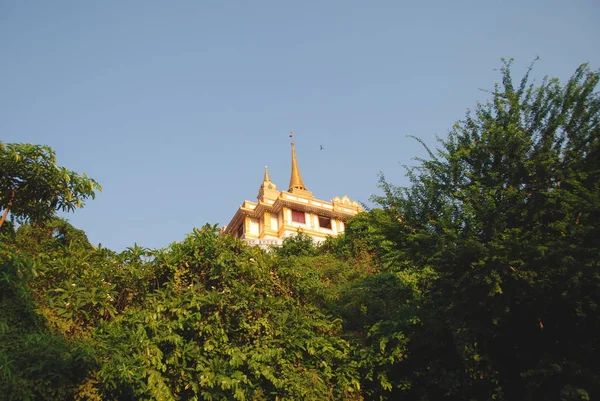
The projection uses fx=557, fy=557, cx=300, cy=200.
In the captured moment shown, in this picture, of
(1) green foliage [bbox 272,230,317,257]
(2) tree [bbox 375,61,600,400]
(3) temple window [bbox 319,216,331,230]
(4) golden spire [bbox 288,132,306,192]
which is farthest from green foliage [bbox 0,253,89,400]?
(4) golden spire [bbox 288,132,306,192]

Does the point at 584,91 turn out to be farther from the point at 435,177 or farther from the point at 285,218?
the point at 285,218

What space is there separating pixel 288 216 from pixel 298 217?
799 mm

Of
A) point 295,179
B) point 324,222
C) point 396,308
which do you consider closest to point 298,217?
point 324,222

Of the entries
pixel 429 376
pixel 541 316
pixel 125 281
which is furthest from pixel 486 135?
pixel 125 281

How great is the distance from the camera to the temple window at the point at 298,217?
3612 cm

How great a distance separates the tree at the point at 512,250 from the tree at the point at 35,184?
21.2 ft

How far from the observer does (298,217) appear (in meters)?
36.3

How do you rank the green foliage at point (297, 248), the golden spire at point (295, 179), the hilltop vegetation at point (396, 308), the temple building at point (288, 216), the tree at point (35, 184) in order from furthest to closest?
the golden spire at point (295, 179), the temple building at point (288, 216), the green foliage at point (297, 248), the hilltop vegetation at point (396, 308), the tree at point (35, 184)

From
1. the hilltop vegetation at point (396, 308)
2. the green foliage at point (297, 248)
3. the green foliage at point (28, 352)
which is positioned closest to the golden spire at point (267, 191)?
the green foliage at point (297, 248)

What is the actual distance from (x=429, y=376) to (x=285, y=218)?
83.1ft

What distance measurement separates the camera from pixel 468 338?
995cm

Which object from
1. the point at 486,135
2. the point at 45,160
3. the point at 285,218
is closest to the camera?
the point at 45,160

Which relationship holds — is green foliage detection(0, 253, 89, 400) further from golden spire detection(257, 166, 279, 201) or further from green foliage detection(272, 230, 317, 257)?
golden spire detection(257, 166, 279, 201)

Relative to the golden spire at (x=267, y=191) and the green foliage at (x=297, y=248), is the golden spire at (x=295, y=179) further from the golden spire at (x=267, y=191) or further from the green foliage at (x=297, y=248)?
the green foliage at (x=297, y=248)
